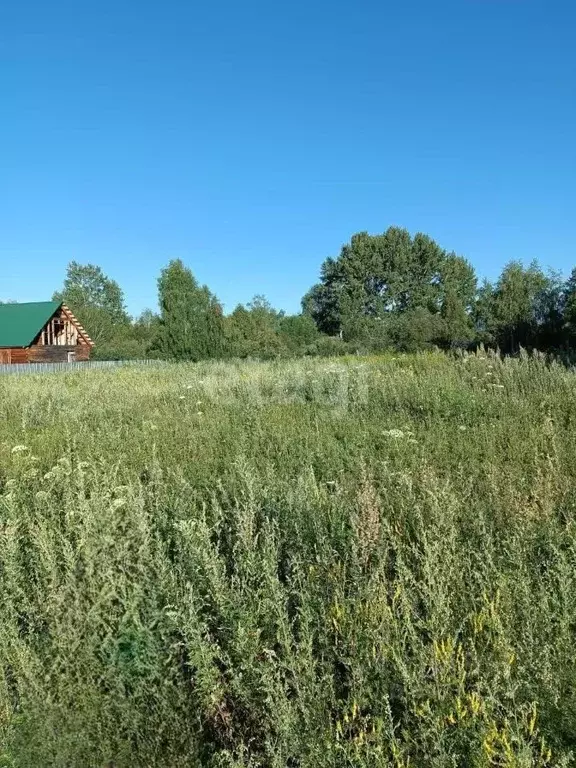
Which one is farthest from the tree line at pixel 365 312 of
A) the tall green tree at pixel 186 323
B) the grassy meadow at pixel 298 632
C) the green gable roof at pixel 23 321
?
the grassy meadow at pixel 298 632

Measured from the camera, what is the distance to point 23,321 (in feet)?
122

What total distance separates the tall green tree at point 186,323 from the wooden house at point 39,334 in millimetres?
10358

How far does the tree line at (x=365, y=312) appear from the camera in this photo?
30531 millimetres

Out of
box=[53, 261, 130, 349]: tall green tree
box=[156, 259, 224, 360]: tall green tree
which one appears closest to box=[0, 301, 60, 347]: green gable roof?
box=[156, 259, 224, 360]: tall green tree

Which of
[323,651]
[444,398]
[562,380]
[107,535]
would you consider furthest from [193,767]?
[562,380]

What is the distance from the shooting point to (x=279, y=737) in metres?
1.90

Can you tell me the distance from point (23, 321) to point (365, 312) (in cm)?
3686

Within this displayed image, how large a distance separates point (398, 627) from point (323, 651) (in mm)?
318

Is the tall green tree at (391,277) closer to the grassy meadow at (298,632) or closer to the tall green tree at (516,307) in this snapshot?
the tall green tree at (516,307)

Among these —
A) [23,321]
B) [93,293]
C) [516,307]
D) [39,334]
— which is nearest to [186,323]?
[39,334]

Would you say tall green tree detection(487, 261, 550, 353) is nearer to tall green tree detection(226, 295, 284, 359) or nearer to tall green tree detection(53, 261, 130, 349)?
tall green tree detection(226, 295, 284, 359)

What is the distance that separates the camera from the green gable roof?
117ft

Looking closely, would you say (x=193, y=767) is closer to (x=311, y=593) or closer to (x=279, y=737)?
(x=279, y=737)

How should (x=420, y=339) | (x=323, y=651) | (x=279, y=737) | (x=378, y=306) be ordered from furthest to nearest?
(x=378, y=306) < (x=420, y=339) < (x=323, y=651) < (x=279, y=737)
